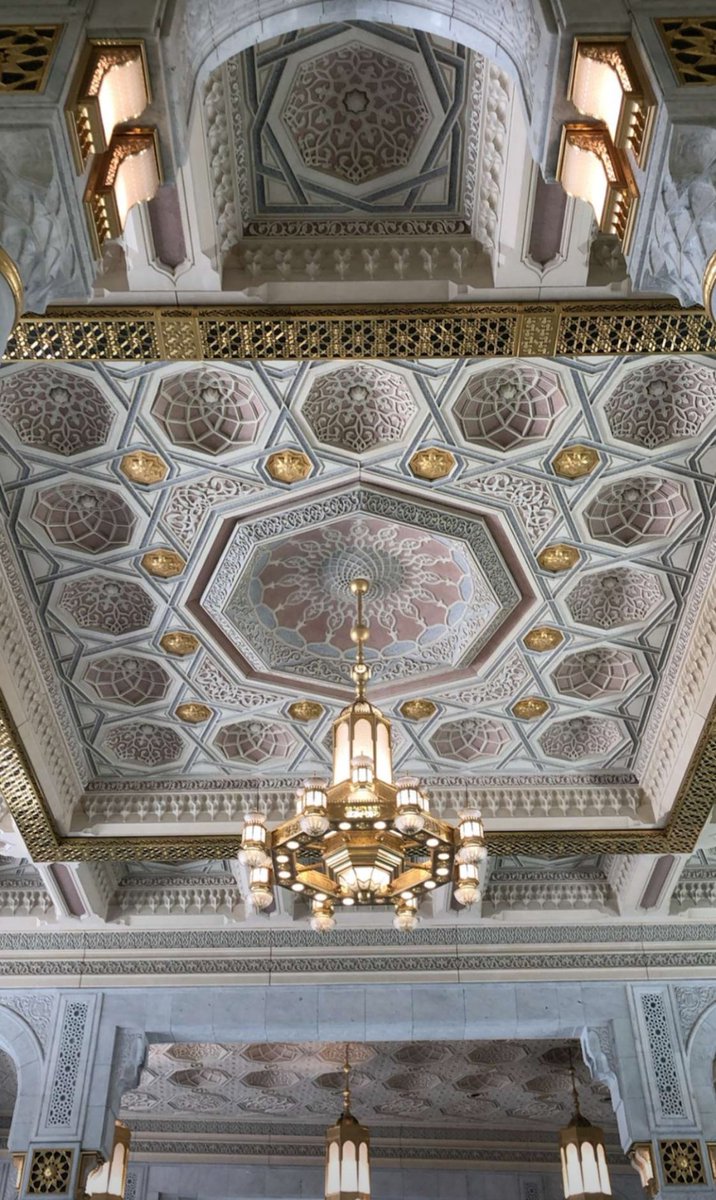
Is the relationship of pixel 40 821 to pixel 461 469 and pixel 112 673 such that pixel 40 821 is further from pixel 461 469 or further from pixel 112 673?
pixel 461 469

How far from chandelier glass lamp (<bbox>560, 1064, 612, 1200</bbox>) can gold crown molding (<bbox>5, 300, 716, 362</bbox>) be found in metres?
7.56

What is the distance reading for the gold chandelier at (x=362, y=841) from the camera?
5.05 metres

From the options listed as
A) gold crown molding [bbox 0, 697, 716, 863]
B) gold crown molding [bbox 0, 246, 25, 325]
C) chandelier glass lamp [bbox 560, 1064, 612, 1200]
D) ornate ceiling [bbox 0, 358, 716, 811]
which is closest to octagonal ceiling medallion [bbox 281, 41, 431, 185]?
ornate ceiling [bbox 0, 358, 716, 811]

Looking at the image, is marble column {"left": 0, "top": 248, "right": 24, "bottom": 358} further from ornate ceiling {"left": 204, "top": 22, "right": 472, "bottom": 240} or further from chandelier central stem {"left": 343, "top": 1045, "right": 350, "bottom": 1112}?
chandelier central stem {"left": 343, "top": 1045, "right": 350, "bottom": 1112}

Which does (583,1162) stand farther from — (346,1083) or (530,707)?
(530,707)

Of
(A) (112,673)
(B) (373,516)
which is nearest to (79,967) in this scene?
(A) (112,673)

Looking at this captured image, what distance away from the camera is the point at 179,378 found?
4.94 metres

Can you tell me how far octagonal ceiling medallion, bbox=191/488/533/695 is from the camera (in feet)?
18.8

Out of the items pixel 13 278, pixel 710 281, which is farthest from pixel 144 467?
pixel 710 281

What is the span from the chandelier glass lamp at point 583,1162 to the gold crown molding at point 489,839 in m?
3.38

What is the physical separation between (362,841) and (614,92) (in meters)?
3.36

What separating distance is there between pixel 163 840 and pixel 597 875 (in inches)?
136

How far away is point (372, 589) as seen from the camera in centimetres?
617

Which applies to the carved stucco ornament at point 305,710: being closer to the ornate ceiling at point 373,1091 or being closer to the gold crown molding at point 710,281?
the ornate ceiling at point 373,1091
